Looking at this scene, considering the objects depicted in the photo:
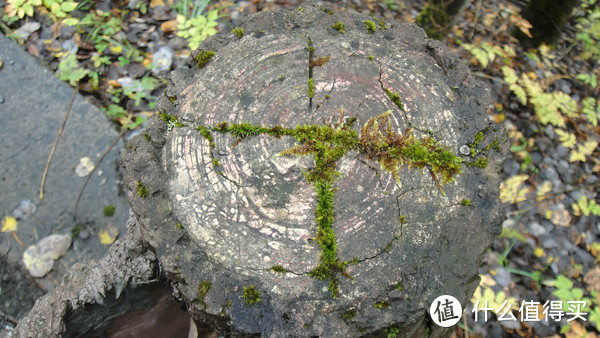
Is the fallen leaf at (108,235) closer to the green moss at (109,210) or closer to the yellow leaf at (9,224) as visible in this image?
the green moss at (109,210)

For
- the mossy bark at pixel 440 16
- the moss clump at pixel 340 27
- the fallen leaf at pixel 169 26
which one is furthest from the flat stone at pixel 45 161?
the mossy bark at pixel 440 16

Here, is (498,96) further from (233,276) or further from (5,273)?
(5,273)

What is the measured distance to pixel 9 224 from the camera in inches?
111

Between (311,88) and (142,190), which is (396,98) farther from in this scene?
(142,190)

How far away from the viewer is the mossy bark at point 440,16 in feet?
11.6

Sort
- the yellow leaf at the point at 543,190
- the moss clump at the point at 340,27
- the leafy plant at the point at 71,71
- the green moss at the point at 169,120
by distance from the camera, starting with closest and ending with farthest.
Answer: the green moss at the point at 169,120
the moss clump at the point at 340,27
the yellow leaf at the point at 543,190
the leafy plant at the point at 71,71

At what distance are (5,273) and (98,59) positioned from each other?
1.70 meters

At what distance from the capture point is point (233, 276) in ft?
5.42

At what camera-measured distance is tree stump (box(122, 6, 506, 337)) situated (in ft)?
5.35

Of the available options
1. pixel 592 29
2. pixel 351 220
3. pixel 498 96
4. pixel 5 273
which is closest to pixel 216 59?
pixel 351 220

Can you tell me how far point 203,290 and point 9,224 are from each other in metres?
1.97

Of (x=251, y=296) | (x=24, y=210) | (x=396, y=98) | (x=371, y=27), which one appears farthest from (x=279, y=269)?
(x=24, y=210)

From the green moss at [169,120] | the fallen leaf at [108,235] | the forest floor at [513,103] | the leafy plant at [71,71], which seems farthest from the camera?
the leafy plant at [71,71]

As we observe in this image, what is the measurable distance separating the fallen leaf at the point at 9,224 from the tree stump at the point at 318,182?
1514mm
